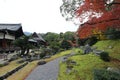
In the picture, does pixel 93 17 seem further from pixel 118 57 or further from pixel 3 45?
pixel 3 45

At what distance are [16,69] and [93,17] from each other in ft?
37.0

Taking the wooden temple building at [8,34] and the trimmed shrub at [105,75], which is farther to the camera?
the wooden temple building at [8,34]

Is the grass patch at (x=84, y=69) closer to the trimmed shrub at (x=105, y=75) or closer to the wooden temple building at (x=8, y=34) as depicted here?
the trimmed shrub at (x=105, y=75)

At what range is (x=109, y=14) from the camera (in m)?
18.1

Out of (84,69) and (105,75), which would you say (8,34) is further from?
(105,75)

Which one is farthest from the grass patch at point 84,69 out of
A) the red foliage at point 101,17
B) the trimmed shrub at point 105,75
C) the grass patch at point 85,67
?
the trimmed shrub at point 105,75

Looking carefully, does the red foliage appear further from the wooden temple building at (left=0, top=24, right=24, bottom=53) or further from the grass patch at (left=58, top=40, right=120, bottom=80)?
the wooden temple building at (left=0, top=24, right=24, bottom=53)

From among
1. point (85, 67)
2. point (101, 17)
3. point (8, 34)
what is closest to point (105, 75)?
point (101, 17)

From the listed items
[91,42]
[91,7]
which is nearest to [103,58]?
[91,7]

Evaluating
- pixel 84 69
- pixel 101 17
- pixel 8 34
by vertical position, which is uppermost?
pixel 101 17

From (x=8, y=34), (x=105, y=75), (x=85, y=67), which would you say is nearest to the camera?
(x=105, y=75)

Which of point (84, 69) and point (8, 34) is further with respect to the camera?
point (8, 34)

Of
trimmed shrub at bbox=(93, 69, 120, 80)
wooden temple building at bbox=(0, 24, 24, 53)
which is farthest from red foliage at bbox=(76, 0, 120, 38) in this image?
wooden temple building at bbox=(0, 24, 24, 53)

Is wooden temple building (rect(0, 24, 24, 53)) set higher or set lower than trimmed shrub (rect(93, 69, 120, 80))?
higher
